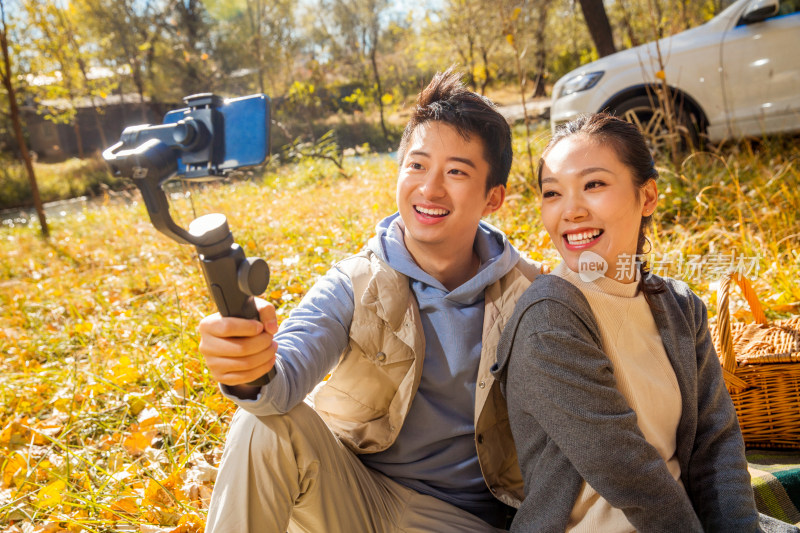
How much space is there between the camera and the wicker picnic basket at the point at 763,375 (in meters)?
1.89

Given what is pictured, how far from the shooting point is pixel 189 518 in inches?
67.7

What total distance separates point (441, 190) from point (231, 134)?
750 mm

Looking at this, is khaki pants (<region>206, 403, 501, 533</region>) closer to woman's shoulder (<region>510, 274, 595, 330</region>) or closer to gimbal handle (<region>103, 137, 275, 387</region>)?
gimbal handle (<region>103, 137, 275, 387</region>)

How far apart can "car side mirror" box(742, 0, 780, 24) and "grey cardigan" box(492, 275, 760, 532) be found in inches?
161

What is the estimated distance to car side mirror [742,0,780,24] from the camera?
4250 mm

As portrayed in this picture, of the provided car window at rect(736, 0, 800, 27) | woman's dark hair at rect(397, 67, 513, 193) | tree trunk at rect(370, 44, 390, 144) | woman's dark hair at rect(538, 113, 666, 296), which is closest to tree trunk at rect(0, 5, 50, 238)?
tree trunk at rect(370, 44, 390, 144)

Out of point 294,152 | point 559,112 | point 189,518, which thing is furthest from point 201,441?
point 294,152

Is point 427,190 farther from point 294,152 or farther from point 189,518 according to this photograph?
point 294,152

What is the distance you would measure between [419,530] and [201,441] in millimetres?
1073

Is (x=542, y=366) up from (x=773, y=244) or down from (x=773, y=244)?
up

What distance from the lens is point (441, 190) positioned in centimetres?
159

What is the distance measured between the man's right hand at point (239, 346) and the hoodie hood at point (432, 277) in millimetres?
576

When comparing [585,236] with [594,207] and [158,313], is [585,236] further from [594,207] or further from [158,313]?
[158,313]

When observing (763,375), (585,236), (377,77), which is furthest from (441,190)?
(377,77)
